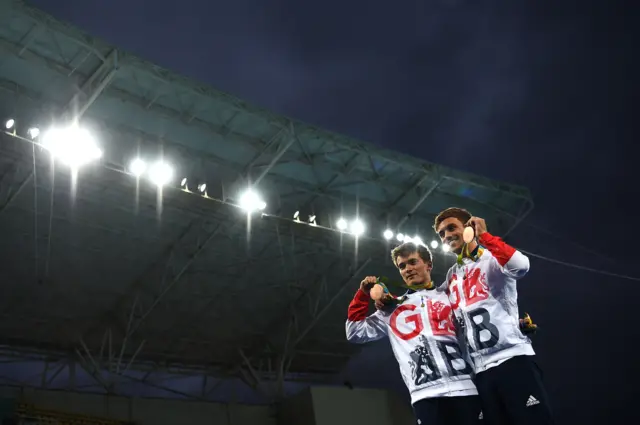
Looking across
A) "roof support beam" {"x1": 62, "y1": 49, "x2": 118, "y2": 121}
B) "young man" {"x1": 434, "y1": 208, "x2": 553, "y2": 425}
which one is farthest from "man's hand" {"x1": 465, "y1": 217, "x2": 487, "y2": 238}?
"roof support beam" {"x1": 62, "y1": 49, "x2": 118, "y2": 121}

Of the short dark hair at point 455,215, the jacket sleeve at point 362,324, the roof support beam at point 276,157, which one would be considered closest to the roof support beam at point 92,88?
the roof support beam at point 276,157

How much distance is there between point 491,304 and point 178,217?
46.6ft

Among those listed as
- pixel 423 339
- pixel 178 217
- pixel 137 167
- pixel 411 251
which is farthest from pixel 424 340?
pixel 178 217

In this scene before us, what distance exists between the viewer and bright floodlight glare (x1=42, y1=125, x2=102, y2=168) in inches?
515

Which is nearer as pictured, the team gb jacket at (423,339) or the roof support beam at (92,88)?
the team gb jacket at (423,339)

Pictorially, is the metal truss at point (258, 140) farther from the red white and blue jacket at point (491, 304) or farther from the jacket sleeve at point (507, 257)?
the jacket sleeve at point (507, 257)

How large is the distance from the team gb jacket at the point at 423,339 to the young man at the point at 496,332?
0.08m

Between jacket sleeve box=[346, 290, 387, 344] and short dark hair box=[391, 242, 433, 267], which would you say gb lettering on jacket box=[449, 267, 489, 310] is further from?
jacket sleeve box=[346, 290, 387, 344]

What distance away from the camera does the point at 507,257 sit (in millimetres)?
3434

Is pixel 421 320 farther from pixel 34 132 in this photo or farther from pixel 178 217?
pixel 178 217

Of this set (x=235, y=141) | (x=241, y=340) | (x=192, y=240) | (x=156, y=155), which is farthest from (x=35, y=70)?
(x=241, y=340)

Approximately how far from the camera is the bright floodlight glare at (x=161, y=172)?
48.6 ft

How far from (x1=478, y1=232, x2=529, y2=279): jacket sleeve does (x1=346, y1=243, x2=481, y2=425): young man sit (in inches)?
20.3

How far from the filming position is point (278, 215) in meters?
18.1
